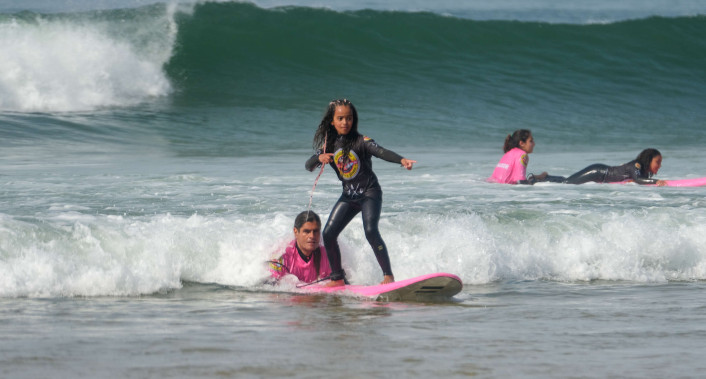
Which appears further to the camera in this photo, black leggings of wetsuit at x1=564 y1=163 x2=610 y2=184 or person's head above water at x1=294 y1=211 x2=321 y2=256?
black leggings of wetsuit at x1=564 y1=163 x2=610 y2=184

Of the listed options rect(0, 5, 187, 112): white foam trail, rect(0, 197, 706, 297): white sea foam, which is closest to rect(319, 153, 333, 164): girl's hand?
rect(0, 197, 706, 297): white sea foam

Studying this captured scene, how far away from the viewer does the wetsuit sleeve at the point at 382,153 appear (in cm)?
611

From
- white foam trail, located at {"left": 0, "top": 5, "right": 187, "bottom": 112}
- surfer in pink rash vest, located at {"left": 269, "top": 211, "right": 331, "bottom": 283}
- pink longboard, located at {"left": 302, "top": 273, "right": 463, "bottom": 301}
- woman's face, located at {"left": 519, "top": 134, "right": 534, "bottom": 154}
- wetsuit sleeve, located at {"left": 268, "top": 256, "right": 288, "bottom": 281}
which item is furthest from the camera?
white foam trail, located at {"left": 0, "top": 5, "right": 187, "bottom": 112}

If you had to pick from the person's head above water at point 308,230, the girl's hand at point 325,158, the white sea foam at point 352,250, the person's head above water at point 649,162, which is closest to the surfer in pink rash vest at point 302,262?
the person's head above water at point 308,230

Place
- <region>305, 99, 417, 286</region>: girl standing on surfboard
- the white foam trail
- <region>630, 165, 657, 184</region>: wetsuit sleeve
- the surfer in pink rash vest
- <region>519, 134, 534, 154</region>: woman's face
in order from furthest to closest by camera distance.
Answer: the white foam trail
<region>519, 134, 534, 154</region>: woman's face
<region>630, 165, 657, 184</region>: wetsuit sleeve
the surfer in pink rash vest
<region>305, 99, 417, 286</region>: girl standing on surfboard

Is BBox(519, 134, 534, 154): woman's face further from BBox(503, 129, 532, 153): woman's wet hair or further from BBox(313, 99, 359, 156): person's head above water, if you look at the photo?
BBox(313, 99, 359, 156): person's head above water

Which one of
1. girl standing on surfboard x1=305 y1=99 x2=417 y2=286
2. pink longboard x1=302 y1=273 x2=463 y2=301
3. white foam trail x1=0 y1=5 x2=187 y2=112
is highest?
white foam trail x1=0 y1=5 x2=187 y2=112

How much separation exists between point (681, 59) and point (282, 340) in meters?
25.2

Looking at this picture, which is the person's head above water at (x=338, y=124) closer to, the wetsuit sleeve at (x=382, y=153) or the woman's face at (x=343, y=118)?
the woman's face at (x=343, y=118)

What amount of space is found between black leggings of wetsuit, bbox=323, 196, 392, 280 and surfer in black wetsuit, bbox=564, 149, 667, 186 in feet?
19.1

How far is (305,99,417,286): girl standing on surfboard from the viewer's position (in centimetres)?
634

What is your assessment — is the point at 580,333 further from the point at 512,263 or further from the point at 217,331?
the point at 512,263

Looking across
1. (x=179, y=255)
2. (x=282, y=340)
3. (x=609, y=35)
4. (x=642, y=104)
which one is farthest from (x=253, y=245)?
(x=609, y=35)

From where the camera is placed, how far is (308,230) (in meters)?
6.44
